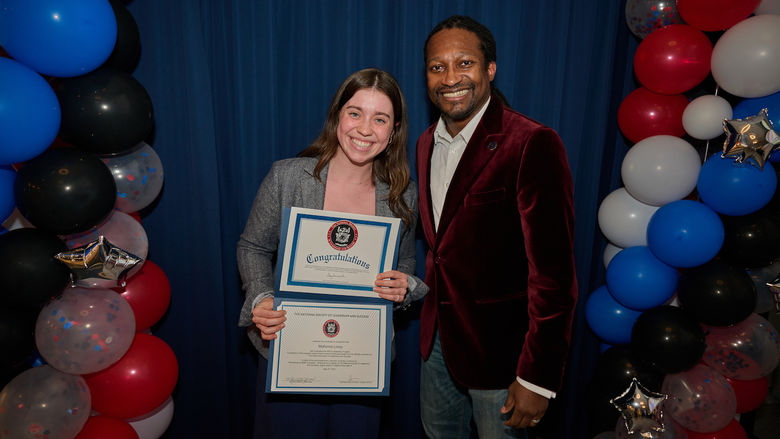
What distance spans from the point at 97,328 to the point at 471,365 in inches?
54.8

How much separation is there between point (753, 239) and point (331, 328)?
1.85m

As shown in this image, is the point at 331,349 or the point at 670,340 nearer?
the point at 331,349

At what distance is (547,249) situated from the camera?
4.55 ft

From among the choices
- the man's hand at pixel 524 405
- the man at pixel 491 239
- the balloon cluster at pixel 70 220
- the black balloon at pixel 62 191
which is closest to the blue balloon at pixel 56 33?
the balloon cluster at pixel 70 220

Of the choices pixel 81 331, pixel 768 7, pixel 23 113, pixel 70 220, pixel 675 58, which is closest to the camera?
pixel 23 113

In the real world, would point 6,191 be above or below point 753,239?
above

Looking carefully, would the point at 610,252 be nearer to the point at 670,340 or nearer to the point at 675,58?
the point at 670,340

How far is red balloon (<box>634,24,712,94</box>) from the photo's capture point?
1991 millimetres

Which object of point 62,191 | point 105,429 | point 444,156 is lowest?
point 105,429

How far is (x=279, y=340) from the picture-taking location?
1.53 meters

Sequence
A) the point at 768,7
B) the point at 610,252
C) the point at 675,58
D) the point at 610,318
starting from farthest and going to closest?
the point at 610,252 < the point at 610,318 < the point at 675,58 < the point at 768,7

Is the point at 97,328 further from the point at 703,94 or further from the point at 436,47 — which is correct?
the point at 703,94

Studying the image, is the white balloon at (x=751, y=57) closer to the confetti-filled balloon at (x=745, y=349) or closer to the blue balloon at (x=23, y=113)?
the confetti-filled balloon at (x=745, y=349)

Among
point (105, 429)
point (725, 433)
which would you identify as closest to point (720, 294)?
point (725, 433)
